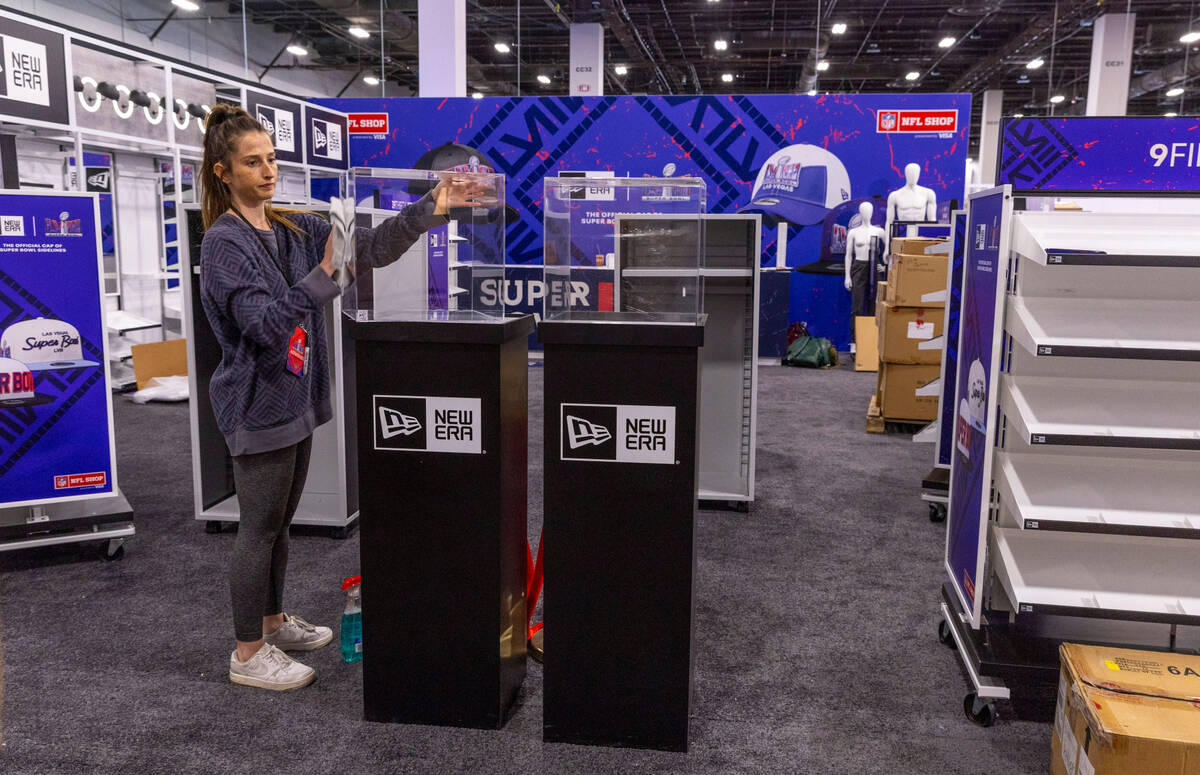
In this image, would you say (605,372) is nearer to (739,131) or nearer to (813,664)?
(813,664)

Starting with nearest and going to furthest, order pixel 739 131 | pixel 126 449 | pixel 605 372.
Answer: pixel 605 372
pixel 126 449
pixel 739 131

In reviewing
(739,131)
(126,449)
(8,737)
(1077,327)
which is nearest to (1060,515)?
(1077,327)

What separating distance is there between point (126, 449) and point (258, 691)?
349 cm

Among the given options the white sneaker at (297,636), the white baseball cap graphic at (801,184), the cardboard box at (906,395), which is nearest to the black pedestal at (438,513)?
the white sneaker at (297,636)

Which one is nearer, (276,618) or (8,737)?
(8,737)

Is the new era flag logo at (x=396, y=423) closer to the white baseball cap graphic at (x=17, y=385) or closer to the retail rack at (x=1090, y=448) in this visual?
the retail rack at (x=1090, y=448)

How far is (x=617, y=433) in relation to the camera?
2.14m

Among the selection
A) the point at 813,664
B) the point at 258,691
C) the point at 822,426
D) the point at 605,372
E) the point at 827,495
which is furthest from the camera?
the point at 822,426

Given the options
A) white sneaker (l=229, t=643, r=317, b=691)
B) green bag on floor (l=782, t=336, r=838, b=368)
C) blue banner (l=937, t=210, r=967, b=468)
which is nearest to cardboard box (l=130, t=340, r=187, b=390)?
white sneaker (l=229, t=643, r=317, b=691)

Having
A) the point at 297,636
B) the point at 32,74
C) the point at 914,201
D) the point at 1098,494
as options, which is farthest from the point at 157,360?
the point at 914,201

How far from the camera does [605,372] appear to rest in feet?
6.95

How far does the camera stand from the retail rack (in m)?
2.27

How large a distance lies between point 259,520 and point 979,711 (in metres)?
2.01

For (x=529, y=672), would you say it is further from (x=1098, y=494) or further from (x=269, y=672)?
(x=1098, y=494)
